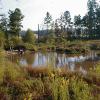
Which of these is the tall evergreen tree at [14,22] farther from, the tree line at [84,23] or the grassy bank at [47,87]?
the grassy bank at [47,87]

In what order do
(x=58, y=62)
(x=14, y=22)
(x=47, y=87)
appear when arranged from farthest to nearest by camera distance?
(x=14, y=22), (x=58, y=62), (x=47, y=87)

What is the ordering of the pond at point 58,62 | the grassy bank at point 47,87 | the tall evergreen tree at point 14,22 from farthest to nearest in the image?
the tall evergreen tree at point 14,22 → the pond at point 58,62 → the grassy bank at point 47,87

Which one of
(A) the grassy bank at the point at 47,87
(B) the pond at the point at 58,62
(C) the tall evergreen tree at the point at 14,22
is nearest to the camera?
(A) the grassy bank at the point at 47,87

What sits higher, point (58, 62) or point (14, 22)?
point (14, 22)

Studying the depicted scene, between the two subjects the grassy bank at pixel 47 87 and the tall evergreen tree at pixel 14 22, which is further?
the tall evergreen tree at pixel 14 22

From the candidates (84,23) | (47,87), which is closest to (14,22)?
(84,23)

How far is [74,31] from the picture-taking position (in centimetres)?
6719

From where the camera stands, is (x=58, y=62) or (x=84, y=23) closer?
(x=58, y=62)

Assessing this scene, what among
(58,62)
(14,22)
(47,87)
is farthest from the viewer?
(14,22)

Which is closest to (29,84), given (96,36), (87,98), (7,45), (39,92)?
(39,92)

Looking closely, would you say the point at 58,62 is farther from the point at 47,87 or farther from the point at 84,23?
the point at 84,23

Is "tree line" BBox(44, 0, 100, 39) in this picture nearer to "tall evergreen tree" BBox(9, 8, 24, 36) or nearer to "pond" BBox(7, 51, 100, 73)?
"tall evergreen tree" BBox(9, 8, 24, 36)

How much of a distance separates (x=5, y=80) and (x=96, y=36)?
55.3 metres

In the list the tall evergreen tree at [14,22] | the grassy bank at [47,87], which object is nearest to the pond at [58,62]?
the grassy bank at [47,87]
